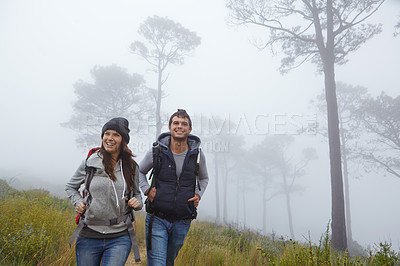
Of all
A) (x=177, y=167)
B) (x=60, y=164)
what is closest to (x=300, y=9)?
(x=177, y=167)

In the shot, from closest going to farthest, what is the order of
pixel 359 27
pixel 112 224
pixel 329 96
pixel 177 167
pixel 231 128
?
1. pixel 112 224
2. pixel 177 167
3. pixel 329 96
4. pixel 359 27
5. pixel 231 128

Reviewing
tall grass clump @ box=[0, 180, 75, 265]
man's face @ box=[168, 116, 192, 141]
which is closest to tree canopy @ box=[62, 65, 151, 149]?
tall grass clump @ box=[0, 180, 75, 265]

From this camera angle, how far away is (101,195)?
6.18ft

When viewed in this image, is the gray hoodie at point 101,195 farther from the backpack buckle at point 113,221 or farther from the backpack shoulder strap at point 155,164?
the backpack shoulder strap at point 155,164

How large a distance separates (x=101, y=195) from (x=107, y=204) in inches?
3.9

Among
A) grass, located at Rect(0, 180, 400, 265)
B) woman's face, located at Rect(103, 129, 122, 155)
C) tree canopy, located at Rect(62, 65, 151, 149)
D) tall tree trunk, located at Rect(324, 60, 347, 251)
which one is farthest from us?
tree canopy, located at Rect(62, 65, 151, 149)

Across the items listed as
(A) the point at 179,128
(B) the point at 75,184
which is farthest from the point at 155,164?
(B) the point at 75,184

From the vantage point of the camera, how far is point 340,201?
21.6 ft

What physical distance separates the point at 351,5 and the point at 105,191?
10.5 metres

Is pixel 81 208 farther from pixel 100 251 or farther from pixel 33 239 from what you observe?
pixel 33 239

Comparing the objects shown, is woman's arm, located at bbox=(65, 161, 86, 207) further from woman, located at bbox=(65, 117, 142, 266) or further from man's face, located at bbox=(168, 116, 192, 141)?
man's face, located at bbox=(168, 116, 192, 141)

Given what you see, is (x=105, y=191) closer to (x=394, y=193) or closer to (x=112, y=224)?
(x=112, y=224)

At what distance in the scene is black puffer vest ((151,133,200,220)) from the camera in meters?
2.23

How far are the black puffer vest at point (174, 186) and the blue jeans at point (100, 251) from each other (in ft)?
1.70
